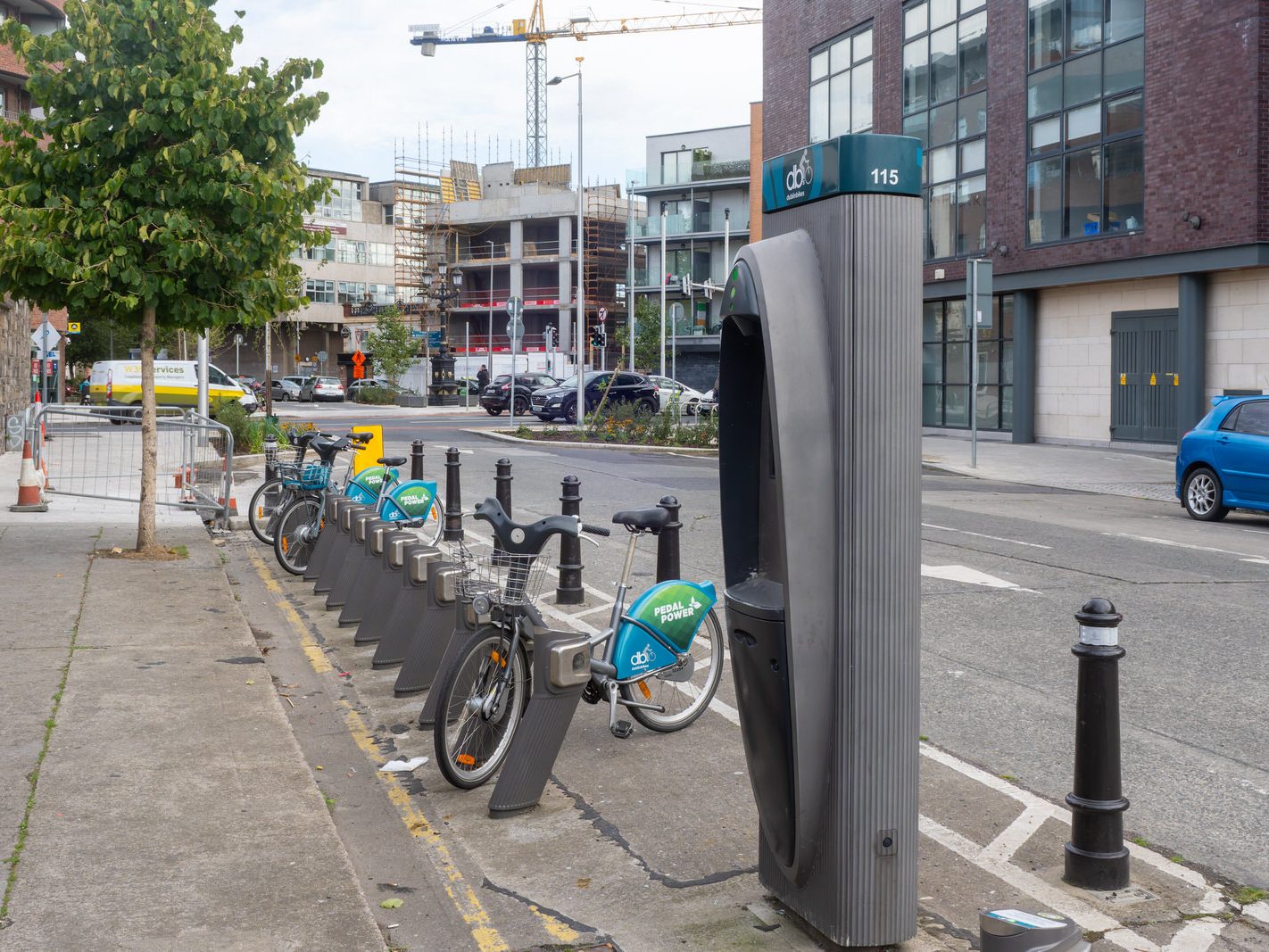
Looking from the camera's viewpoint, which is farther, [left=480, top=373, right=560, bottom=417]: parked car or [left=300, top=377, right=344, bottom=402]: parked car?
[left=300, top=377, right=344, bottom=402]: parked car

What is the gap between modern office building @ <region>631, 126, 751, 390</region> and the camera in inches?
2916

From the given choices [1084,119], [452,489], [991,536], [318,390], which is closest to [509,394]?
[1084,119]

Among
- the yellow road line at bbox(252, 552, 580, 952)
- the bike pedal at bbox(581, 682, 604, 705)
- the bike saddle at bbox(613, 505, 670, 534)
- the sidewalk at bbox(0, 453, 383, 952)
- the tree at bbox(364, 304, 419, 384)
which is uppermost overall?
the tree at bbox(364, 304, 419, 384)

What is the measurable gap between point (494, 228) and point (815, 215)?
98130 millimetres

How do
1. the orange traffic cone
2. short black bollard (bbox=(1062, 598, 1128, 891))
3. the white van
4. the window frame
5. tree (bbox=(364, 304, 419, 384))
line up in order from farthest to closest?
1. tree (bbox=(364, 304, 419, 384))
2. the white van
3. the window frame
4. the orange traffic cone
5. short black bollard (bbox=(1062, 598, 1128, 891))

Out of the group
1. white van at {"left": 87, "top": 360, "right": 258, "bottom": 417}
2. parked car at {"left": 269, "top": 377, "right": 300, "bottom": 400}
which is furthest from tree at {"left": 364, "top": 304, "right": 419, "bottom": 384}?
white van at {"left": 87, "top": 360, "right": 258, "bottom": 417}

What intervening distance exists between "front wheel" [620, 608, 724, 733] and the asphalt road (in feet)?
0.40

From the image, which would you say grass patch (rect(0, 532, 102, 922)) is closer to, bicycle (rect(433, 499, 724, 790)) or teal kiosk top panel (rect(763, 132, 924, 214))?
bicycle (rect(433, 499, 724, 790))

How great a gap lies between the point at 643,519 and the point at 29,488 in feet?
39.4

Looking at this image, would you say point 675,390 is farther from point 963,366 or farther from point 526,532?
point 526,532

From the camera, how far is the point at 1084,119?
28656 mm

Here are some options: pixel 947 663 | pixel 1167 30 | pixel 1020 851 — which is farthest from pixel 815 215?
pixel 1167 30

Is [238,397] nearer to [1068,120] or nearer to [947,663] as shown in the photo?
[1068,120]

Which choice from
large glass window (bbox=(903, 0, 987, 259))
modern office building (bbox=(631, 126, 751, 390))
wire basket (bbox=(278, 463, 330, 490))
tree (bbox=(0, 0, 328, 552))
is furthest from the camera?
modern office building (bbox=(631, 126, 751, 390))
